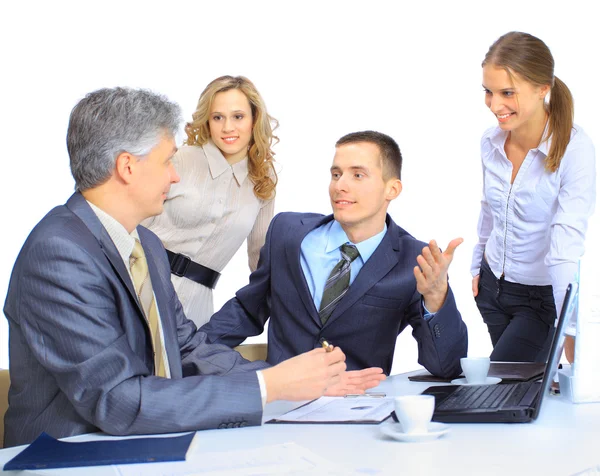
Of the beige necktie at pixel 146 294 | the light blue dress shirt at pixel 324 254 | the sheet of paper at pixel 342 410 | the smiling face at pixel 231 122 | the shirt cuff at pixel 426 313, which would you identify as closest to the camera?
the sheet of paper at pixel 342 410

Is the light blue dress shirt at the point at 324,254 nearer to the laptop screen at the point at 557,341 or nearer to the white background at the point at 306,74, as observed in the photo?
the laptop screen at the point at 557,341

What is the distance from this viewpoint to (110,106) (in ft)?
5.82

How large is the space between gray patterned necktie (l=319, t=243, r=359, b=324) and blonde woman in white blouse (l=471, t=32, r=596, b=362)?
64cm

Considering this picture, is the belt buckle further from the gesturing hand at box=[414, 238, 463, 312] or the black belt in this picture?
the gesturing hand at box=[414, 238, 463, 312]

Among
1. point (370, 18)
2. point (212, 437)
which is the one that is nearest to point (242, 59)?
point (370, 18)

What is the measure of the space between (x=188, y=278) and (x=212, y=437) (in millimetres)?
1832

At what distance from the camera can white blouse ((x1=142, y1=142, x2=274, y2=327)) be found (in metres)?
3.27

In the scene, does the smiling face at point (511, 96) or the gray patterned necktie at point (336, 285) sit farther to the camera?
the smiling face at point (511, 96)

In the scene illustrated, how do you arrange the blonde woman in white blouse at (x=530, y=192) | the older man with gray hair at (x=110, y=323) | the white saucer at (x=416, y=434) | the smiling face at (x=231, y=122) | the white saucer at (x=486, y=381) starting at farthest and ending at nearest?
the smiling face at (x=231, y=122)
the blonde woman in white blouse at (x=530, y=192)
the white saucer at (x=486, y=381)
the older man with gray hair at (x=110, y=323)
the white saucer at (x=416, y=434)

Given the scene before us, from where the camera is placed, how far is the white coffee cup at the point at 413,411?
1.42m

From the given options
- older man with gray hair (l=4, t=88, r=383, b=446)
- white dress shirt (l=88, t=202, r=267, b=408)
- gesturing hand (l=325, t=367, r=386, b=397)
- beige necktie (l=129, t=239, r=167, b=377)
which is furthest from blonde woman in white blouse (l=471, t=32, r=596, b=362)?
white dress shirt (l=88, t=202, r=267, b=408)

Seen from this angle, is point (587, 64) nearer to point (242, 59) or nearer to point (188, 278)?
point (242, 59)

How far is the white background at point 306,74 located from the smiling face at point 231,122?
185cm

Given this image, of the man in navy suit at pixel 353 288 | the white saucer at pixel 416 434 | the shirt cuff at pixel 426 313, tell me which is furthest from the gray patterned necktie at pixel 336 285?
the white saucer at pixel 416 434
